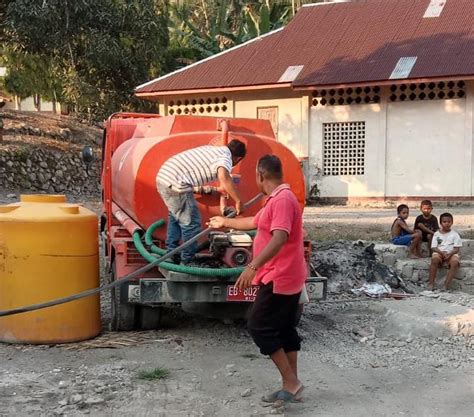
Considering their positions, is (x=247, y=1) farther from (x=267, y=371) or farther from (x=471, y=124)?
(x=267, y=371)

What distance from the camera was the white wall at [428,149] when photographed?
1898 centimetres

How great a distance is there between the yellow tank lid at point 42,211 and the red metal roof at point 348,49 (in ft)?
44.9

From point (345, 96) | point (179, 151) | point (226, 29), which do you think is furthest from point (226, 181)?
point (226, 29)

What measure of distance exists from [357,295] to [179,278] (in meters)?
3.48

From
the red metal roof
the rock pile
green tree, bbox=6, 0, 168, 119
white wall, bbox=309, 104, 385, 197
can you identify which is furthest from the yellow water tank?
the rock pile

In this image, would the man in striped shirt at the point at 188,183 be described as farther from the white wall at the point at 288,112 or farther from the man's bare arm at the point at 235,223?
the white wall at the point at 288,112

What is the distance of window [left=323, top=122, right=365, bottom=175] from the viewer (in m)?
20.2

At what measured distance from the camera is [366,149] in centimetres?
2006

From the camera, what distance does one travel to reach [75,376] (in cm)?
529

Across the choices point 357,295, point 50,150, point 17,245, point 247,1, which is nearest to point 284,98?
point 50,150

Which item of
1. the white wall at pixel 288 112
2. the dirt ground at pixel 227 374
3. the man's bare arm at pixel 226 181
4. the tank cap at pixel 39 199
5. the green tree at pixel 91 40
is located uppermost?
the green tree at pixel 91 40

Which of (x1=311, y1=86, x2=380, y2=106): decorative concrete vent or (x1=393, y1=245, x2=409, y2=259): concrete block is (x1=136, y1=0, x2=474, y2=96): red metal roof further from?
(x1=393, y1=245, x2=409, y2=259): concrete block

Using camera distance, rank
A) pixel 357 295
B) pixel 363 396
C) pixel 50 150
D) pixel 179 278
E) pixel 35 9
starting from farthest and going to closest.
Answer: pixel 50 150 → pixel 35 9 → pixel 357 295 → pixel 179 278 → pixel 363 396

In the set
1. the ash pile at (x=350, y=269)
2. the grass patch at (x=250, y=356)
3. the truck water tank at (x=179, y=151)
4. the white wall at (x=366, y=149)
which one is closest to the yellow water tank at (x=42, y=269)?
the truck water tank at (x=179, y=151)
